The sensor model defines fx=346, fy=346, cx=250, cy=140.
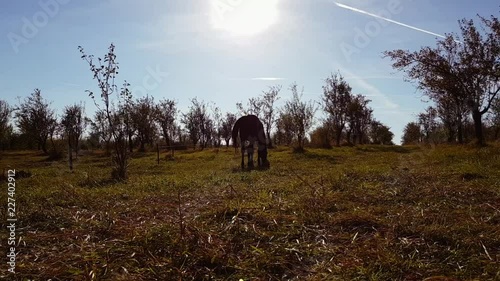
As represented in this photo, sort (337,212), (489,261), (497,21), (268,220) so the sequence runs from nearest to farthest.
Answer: (489,261) < (268,220) < (337,212) < (497,21)

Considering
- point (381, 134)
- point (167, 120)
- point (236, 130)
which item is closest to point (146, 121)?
point (167, 120)

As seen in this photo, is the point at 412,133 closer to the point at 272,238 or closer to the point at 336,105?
the point at 336,105

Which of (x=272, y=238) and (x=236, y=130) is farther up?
(x=236, y=130)

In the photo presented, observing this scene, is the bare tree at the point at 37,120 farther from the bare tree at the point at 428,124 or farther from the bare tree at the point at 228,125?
the bare tree at the point at 428,124

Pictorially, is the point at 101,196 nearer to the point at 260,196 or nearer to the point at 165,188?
the point at 165,188

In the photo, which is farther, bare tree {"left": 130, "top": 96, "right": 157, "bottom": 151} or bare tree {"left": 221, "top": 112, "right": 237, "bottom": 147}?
bare tree {"left": 221, "top": 112, "right": 237, "bottom": 147}

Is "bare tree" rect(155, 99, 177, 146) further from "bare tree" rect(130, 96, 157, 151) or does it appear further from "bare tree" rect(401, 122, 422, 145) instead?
"bare tree" rect(401, 122, 422, 145)

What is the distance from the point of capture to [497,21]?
20.2m

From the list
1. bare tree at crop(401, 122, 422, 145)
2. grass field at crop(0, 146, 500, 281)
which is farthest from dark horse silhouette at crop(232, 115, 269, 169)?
bare tree at crop(401, 122, 422, 145)

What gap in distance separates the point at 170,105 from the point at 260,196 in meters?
51.9

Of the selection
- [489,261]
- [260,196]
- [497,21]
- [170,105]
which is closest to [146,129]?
[170,105]

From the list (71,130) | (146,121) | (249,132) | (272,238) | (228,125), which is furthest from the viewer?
(228,125)

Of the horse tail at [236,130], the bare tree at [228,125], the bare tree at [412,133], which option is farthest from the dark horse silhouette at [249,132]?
the bare tree at [412,133]

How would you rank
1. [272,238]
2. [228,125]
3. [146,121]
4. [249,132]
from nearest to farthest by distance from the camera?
[272,238] < [249,132] < [146,121] < [228,125]
